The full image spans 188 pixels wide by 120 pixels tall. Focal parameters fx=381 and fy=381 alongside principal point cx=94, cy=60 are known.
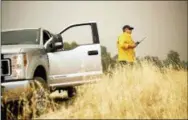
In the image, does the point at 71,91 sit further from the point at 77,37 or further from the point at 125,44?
the point at 125,44

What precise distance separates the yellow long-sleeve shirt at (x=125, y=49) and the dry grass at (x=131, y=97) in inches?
3.1

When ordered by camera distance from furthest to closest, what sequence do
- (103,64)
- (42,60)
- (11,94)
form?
(103,64) < (42,60) < (11,94)

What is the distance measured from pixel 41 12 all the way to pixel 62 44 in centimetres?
31

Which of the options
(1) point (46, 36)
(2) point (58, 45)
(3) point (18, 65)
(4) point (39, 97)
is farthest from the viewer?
(1) point (46, 36)

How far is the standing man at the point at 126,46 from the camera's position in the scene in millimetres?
2875

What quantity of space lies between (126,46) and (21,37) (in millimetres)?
789

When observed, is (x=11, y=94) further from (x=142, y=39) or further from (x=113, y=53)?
(x=142, y=39)

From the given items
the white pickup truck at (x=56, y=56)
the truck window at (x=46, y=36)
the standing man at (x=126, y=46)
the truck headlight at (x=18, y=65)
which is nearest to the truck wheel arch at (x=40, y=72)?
the white pickup truck at (x=56, y=56)

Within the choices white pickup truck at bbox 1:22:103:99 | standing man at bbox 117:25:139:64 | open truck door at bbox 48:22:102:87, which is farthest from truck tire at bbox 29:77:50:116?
standing man at bbox 117:25:139:64

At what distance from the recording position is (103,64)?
2.83 m

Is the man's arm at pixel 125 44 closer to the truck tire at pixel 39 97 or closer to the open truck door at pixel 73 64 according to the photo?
the open truck door at pixel 73 64

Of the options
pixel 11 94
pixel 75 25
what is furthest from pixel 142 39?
pixel 11 94

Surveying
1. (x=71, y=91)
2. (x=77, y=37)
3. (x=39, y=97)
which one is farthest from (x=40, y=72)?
(x=77, y=37)

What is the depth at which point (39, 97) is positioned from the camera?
2.55 m
